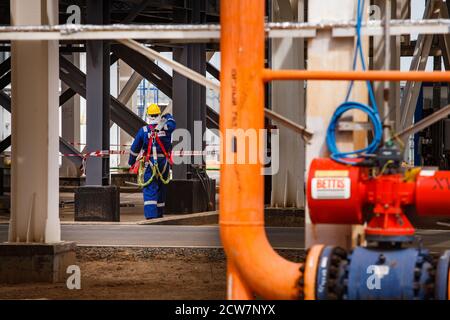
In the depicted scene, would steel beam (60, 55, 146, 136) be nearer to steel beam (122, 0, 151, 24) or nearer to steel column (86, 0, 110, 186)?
steel beam (122, 0, 151, 24)

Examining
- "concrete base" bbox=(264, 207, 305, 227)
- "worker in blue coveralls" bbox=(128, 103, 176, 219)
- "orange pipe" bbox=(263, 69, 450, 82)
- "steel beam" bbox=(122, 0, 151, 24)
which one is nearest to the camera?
"orange pipe" bbox=(263, 69, 450, 82)

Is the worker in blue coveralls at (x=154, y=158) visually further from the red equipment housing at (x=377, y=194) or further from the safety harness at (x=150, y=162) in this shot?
the red equipment housing at (x=377, y=194)

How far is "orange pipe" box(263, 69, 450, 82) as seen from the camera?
6.40 metres

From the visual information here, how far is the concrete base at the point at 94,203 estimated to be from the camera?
16516 millimetres

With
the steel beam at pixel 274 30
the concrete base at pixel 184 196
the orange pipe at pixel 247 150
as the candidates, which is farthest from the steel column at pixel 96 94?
the orange pipe at pixel 247 150

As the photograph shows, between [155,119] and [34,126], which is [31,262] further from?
[155,119]

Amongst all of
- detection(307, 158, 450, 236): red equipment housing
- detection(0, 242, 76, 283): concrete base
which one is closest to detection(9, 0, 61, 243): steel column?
detection(0, 242, 76, 283): concrete base

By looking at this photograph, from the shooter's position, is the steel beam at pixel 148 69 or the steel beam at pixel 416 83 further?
the steel beam at pixel 148 69

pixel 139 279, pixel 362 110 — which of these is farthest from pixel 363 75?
pixel 139 279

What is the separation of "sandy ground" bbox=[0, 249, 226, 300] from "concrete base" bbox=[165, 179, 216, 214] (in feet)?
24.1

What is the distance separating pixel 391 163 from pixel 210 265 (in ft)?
17.0

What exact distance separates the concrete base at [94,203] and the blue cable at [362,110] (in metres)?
9.82
